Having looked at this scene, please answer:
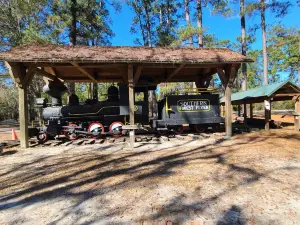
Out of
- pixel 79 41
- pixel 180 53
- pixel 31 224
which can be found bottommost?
pixel 31 224

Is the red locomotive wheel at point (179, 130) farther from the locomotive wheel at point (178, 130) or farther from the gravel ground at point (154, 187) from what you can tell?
the gravel ground at point (154, 187)

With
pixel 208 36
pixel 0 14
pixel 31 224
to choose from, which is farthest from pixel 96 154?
pixel 0 14

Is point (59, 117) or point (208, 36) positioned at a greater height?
→ point (208, 36)

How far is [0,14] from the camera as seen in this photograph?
17.7 m

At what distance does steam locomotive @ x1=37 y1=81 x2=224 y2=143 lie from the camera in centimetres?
929

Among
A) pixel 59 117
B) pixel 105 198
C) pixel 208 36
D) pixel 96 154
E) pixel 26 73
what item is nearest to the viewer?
pixel 105 198

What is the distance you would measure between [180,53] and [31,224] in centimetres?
769

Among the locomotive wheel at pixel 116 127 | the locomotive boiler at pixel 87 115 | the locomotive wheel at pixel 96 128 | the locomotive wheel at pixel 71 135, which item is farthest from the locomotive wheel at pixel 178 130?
the locomotive wheel at pixel 71 135

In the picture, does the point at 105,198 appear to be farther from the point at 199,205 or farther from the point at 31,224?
the point at 199,205

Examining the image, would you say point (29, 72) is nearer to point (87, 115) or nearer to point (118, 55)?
point (87, 115)

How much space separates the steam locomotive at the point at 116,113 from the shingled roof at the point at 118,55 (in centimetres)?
177

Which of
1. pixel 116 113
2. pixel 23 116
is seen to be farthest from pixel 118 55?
pixel 23 116

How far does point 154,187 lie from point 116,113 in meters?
6.27

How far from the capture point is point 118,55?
7.88 meters
